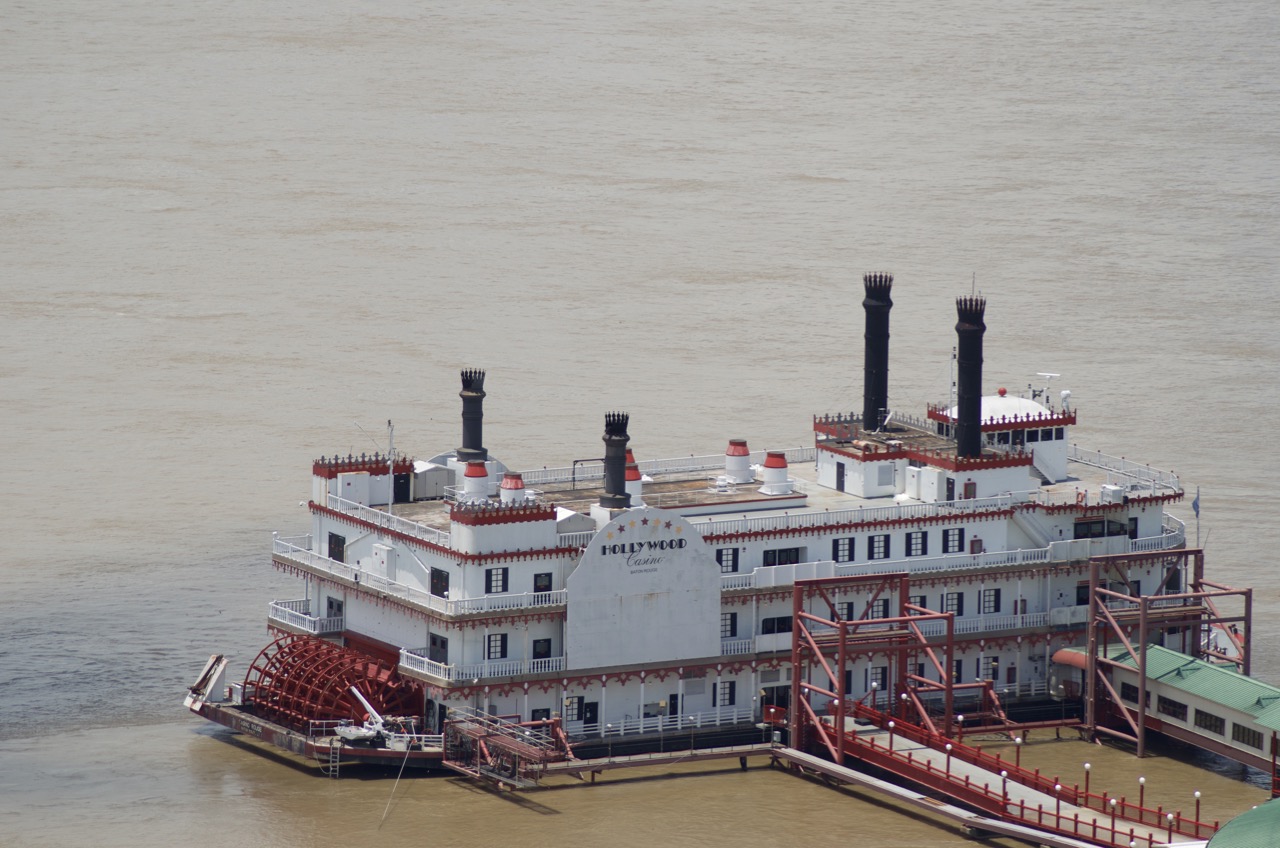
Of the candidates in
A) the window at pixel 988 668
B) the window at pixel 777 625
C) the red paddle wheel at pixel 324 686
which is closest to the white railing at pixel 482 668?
the red paddle wheel at pixel 324 686

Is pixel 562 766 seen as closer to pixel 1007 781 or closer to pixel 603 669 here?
pixel 603 669

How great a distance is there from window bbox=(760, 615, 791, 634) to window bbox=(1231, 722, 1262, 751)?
11.9 meters

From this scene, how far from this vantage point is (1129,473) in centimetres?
8206

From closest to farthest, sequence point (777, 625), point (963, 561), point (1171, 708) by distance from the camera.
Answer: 1. point (1171, 708)
2. point (777, 625)
3. point (963, 561)

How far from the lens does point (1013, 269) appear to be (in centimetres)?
13525

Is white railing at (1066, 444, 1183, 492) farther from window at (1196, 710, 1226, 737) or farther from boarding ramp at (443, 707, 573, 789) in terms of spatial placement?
boarding ramp at (443, 707, 573, 789)

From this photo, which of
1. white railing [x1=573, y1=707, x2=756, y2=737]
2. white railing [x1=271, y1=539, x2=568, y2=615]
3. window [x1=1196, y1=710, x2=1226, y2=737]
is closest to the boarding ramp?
white railing [x1=573, y1=707, x2=756, y2=737]

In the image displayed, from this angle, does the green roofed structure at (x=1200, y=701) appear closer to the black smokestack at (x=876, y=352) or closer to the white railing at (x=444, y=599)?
the black smokestack at (x=876, y=352)

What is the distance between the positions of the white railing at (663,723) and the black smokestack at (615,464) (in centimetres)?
552

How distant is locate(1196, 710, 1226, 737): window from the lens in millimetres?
71875

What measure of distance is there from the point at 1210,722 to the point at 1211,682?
1053 mm

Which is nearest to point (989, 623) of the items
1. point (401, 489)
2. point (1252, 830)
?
point (401, 489)

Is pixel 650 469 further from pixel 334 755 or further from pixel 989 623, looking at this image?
pixel 334 755

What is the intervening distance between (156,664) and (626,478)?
16.2m
